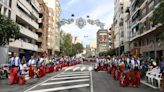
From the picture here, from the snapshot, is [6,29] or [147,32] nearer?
[6,29]

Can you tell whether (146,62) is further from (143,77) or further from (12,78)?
(12,78)

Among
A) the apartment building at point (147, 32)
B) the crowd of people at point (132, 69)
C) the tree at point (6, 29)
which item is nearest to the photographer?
the crowd of people at point (132, 69)

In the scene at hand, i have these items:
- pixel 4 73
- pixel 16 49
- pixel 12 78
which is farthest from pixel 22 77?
pixel 16 49

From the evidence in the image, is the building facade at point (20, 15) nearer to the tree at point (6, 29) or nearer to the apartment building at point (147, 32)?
the tree at point (6, 29)

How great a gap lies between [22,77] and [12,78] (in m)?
0.55

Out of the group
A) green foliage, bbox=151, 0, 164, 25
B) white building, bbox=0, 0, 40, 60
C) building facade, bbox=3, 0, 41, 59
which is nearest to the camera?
green foliage, bbox=151, 0, 164, 25

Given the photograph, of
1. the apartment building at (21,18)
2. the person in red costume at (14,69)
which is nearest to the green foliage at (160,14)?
the person in red costume at (14,69)

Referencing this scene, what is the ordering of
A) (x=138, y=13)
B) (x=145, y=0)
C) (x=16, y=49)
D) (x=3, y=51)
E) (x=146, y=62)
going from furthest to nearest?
(x=138, y=13)
(x=145, y=0)
(x=16, y=49)
(x=3, y=51)
(x=146, y=62)

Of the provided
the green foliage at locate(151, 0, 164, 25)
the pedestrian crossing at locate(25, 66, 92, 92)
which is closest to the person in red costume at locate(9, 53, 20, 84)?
the pedestrian crossing at locate(25, 66, 92, 92)

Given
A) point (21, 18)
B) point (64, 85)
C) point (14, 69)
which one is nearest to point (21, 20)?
point (21, 18)

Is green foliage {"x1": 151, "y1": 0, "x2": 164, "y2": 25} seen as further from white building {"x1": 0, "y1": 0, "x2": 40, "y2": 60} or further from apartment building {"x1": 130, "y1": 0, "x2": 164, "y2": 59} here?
white building {"x1": 0, "y1": 0, "x2": 40, "y2": 60}

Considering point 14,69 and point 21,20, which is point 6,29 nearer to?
point 14,69

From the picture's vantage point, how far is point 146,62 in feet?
77.5

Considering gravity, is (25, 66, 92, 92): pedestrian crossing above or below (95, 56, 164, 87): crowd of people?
below
